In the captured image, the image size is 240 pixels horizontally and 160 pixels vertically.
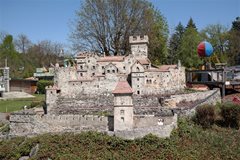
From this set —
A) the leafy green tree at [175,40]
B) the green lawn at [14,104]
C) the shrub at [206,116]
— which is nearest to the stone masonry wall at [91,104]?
the shrub at [206,116]

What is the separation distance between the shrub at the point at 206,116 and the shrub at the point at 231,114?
2.93 feet

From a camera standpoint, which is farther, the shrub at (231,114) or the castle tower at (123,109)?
the shrub at (231,114)

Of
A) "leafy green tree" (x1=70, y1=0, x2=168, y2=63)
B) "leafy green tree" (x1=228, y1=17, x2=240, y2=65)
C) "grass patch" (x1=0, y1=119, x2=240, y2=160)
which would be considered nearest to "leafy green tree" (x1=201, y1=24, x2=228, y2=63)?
"leafy green tree" (x1=228, y1=17, x2=240, y2=65)

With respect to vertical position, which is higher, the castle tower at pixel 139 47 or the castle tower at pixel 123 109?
the castle tower at pixel 139 47

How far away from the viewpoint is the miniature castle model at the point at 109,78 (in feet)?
107

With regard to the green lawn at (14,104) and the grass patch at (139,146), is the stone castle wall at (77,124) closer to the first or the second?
the grass patch at (139,146)

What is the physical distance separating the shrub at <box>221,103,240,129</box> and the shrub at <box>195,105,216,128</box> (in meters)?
0.89

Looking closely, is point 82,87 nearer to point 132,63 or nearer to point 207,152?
point 132,63

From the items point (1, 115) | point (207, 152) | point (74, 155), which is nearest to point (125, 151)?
point (74, 155)

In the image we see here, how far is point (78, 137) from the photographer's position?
26.3 meters

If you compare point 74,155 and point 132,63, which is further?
point 132,63

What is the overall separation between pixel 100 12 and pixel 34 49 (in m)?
39.4

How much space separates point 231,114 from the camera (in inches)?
1085

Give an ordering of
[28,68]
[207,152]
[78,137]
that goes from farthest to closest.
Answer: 1. [28,68]
2. [78,137]
3. [207,152]
